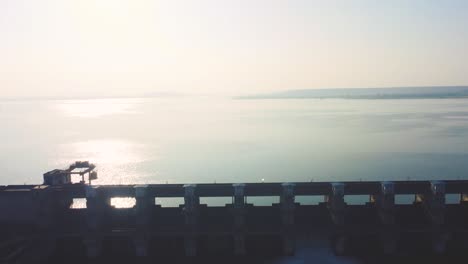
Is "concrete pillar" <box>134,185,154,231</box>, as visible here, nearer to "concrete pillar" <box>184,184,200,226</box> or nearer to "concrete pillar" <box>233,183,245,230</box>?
"concrete pillar" <box>184,184,200,226</box>

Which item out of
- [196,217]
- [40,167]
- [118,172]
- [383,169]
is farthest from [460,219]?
[40,167]

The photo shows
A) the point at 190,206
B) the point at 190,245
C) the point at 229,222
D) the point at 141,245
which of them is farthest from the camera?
the point at 229,222

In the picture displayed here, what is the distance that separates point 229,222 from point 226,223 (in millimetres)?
247

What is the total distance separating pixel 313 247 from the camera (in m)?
26.6

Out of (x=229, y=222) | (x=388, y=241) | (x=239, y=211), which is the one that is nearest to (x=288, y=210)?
(x=239, y=211)

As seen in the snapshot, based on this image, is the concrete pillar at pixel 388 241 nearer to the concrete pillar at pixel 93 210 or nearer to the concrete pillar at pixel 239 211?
the concrete pillar at pixel 239 211

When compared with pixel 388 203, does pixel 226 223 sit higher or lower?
lower

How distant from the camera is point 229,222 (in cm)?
2744

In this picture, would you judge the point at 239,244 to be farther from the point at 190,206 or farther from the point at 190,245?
the point at 190,206

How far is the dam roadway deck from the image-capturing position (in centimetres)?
2556

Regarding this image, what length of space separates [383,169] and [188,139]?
6457 centimetres

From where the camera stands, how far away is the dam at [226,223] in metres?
25.6

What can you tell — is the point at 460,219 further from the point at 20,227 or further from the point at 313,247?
the point at 20,227

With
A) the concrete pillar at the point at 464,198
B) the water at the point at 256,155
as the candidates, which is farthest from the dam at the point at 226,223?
the water at the point at 256,155
